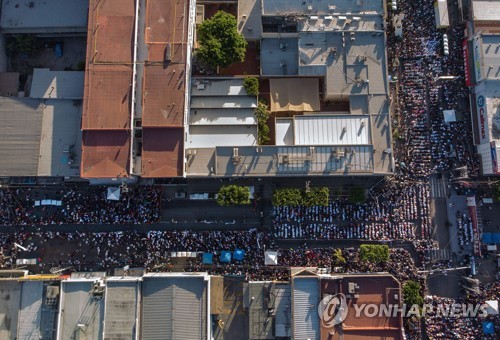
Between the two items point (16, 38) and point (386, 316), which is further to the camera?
point (16, 38)

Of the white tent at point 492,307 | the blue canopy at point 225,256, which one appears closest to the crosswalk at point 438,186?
the white tent at point 492,307

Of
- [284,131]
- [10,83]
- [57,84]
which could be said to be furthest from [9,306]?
[284,131]

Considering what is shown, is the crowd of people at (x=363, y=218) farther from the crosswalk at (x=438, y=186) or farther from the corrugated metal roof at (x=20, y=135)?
the corrugated metal roof at (x=20, y=135)

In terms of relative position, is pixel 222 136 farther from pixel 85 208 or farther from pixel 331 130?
pixel 85 208

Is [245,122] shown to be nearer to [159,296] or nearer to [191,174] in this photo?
[191,174]

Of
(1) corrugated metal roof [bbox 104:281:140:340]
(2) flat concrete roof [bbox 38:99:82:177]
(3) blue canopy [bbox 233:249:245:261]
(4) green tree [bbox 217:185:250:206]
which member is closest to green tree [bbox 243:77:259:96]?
(4) green tree [bbox 217:185:250:206]

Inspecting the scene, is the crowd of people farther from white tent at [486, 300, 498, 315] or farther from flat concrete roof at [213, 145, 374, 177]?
white tent at [486, 300, 498, 315]

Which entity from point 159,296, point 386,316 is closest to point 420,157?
point 386,316
